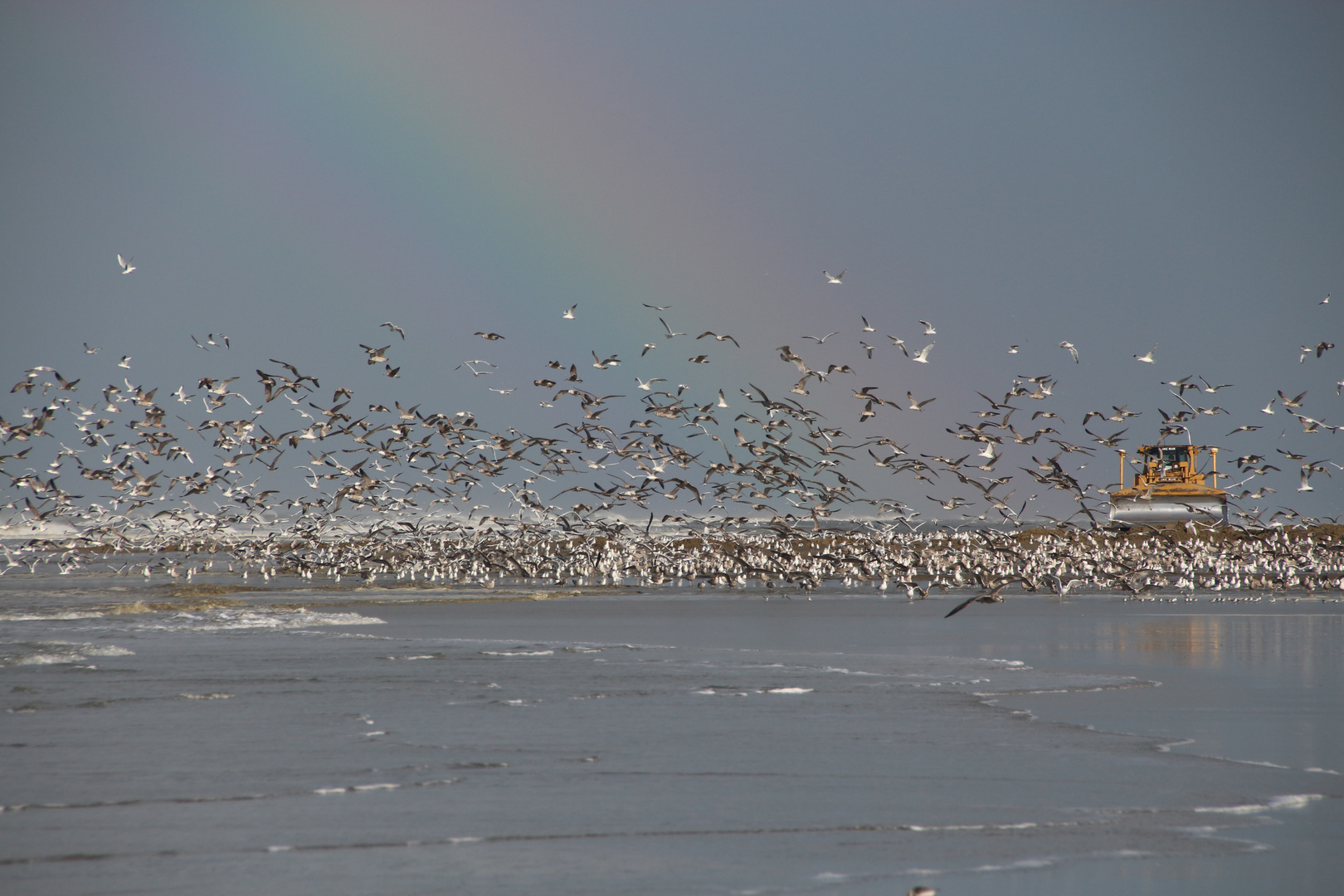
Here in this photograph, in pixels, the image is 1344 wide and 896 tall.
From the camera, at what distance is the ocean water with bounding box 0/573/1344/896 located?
7.45m

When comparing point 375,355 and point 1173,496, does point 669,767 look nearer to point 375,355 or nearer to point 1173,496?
point 375,355

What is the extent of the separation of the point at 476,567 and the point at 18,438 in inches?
1142

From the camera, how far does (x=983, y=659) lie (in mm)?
19312

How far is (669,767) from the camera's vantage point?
34.1ft

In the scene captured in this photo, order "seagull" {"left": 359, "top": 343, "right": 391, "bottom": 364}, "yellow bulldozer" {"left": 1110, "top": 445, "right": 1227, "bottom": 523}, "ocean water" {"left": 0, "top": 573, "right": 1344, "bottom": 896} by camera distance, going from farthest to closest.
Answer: "yellow bulldozer" {"left": 1110, "top": 445, "right": 1227, "bottom": 523}, "seagull" {"left": 359, "top": 343, "right": 391, "bottom": 364}, "ocean water" {"left": 0, "top": 573, "right": 1344, "bottom": 896}

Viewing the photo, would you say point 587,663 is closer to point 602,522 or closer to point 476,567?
point 602,522

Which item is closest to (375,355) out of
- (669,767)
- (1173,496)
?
(669,767)

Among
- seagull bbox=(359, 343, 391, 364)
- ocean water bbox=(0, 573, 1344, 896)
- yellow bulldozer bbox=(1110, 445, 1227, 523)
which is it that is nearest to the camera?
ocean water bbox=(0, 573, 1344, 896)

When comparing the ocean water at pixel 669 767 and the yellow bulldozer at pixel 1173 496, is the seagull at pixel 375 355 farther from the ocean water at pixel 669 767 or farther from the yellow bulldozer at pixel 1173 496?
the yellow bulldozer at pixel 1173 496

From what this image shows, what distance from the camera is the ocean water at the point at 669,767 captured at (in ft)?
24.4

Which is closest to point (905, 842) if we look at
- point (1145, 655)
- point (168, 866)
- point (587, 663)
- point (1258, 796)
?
point (1258, 796)

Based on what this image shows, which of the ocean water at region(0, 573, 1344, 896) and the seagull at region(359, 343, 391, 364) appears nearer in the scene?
the ocean water at region(0, 573, 1344, 896)

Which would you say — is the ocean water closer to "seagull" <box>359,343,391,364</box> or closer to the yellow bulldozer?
"seagull" <box>359,343,391,364</box>

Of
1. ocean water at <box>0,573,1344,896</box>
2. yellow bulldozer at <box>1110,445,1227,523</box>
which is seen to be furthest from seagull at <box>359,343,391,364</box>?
yellow bulldozer at <box>1110,445,1227,523</box>
